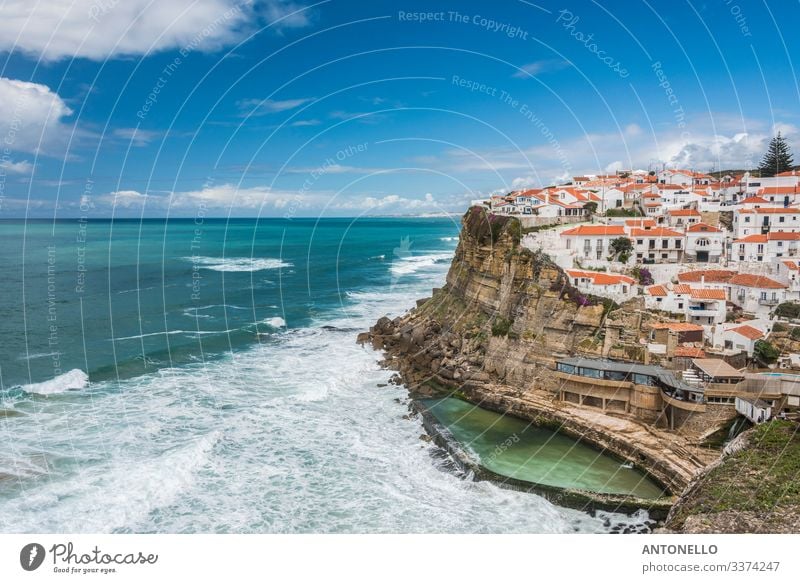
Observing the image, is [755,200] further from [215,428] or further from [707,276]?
[215,428]

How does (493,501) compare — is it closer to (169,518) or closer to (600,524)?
(600,524)

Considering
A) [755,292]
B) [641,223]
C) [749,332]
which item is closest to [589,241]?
[641,223]

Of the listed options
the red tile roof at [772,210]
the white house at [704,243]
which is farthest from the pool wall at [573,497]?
the red tile roof at [772,210]

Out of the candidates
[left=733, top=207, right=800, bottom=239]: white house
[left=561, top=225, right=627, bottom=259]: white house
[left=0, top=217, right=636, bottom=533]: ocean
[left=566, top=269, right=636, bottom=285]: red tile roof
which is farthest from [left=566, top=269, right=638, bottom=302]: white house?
[left=0, top=217, right=636, bottom=533]: ocean

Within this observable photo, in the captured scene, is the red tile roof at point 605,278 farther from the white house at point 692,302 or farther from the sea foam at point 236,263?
the sea foam at point 236,263

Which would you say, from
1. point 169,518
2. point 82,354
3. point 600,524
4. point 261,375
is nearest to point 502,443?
point 600,524
